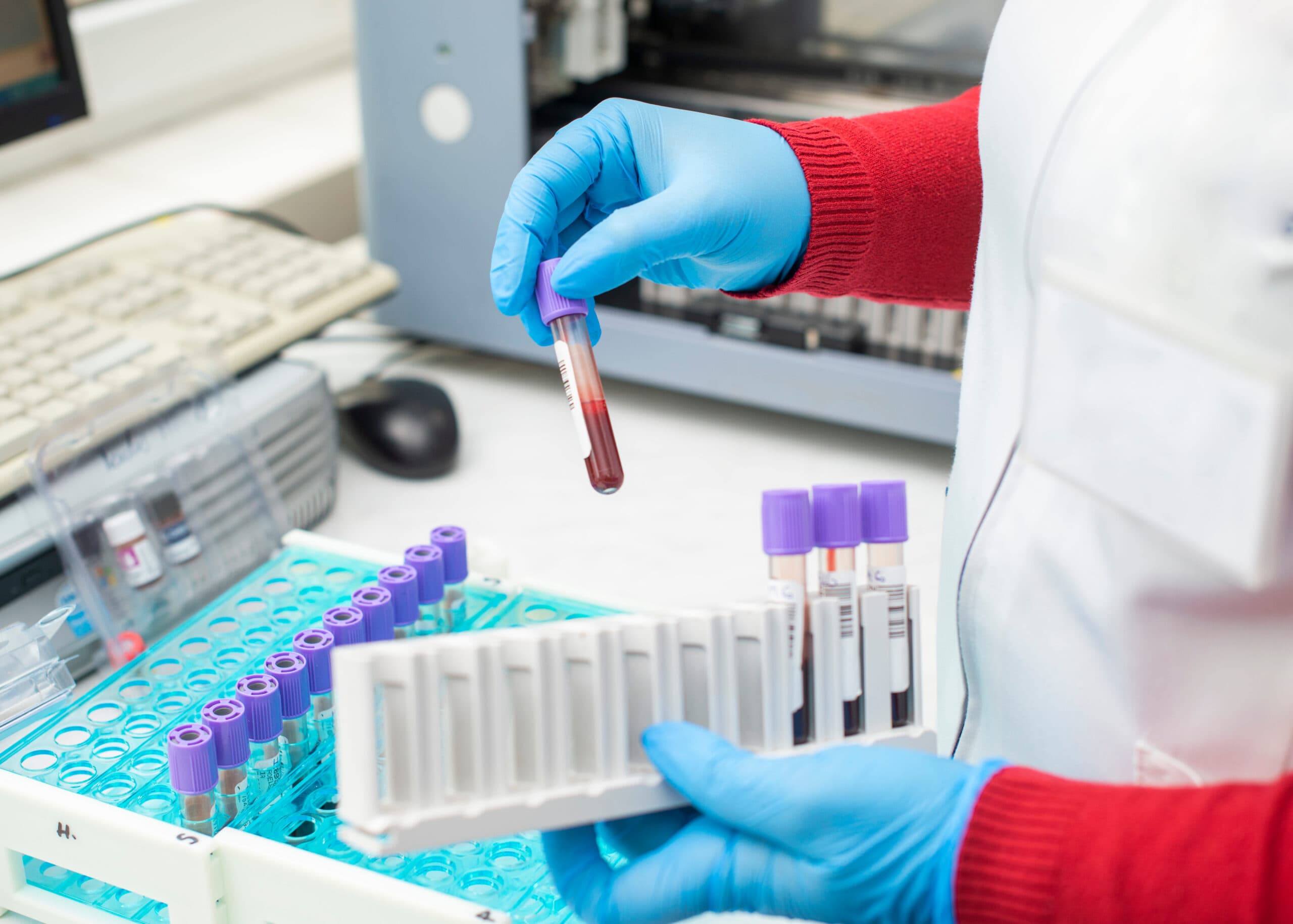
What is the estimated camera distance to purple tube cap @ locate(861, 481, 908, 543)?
22.5 inches

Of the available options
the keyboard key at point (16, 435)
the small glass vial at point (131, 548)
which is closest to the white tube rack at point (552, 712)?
the small glass vial at point (131, 548)

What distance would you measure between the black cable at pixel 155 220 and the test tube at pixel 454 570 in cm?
53

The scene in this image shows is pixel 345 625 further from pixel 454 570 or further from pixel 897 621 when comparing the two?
pixel 897 621

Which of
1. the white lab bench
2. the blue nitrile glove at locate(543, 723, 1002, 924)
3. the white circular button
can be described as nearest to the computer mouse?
the white lab bench

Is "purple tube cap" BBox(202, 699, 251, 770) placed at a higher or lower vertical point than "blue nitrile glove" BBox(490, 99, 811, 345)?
lower

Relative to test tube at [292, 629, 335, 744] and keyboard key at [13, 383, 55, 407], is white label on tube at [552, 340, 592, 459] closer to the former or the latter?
test tube at [292, 629, 335, 744]

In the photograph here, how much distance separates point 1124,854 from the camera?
44 centimetres

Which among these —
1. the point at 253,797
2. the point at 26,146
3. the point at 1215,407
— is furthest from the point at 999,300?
the point at 26,146

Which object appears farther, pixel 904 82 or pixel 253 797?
pixel 904 82

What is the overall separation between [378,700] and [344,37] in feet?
4.81

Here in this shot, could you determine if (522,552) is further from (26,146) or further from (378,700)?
(26,146)

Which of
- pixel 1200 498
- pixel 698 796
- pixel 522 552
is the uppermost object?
pixel 1200 498

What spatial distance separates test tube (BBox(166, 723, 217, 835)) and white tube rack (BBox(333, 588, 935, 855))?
3.8 inches

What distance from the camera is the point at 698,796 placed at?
1.60 ft
